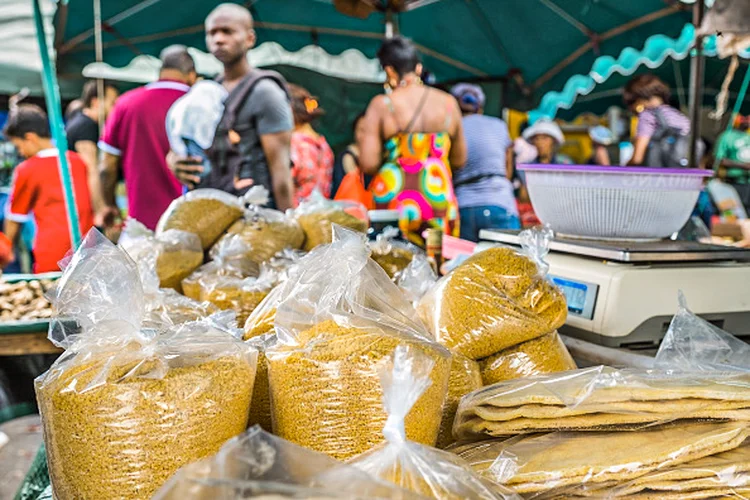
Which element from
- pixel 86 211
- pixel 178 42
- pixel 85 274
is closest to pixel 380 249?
pixel 85 274

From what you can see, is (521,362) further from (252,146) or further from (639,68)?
(639,68)

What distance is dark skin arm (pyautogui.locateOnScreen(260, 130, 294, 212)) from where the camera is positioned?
273 cm

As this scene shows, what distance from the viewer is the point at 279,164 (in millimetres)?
2756

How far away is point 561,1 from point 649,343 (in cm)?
469

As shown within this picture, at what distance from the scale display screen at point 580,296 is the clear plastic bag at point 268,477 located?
2.92 feet

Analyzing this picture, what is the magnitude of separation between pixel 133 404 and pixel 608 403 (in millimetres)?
504

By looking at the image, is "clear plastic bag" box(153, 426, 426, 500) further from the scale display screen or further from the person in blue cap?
the person in blue cap

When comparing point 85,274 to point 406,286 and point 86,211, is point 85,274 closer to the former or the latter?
point 406,286

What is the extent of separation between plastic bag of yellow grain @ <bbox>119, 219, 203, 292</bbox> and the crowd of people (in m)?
0.46

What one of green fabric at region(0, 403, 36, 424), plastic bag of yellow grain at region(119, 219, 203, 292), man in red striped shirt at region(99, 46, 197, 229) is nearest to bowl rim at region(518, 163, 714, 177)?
plastic bag of yellow grain at region(119, 219, 203, 292)

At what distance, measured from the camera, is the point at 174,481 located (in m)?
0.52

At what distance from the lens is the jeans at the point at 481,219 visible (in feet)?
12.5

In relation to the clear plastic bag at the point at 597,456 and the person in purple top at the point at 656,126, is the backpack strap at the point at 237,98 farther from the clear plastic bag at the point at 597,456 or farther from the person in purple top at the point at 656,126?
the person in purple top at the point at 656,126

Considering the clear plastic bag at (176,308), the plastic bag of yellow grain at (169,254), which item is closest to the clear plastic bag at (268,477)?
the clear plastic bag at (176,308)
